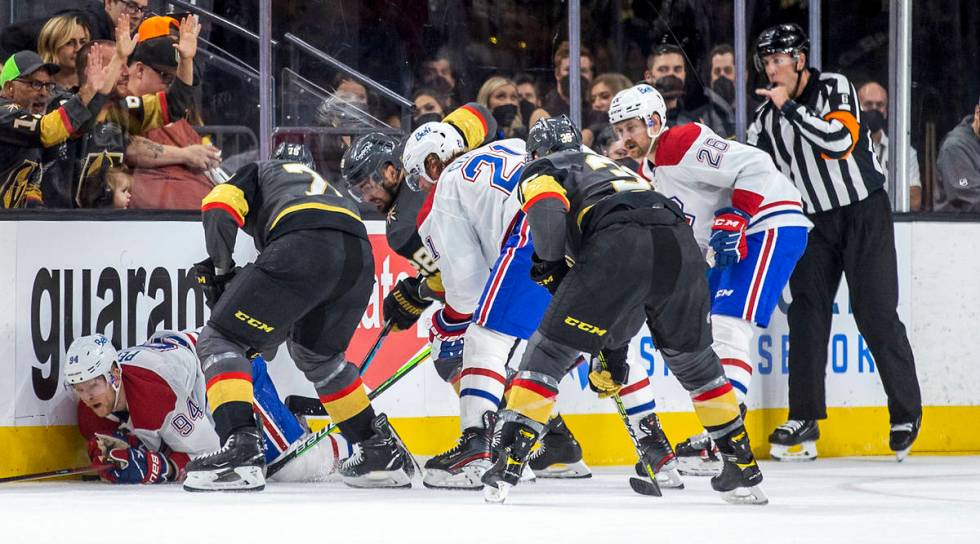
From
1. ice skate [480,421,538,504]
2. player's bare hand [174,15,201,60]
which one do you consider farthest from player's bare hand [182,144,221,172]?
ice skate [480,421,538,504]

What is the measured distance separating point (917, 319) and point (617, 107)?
179 centimetres

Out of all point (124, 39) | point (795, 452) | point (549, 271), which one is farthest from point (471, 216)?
point (795, 452)

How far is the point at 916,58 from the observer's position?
6.34 metres

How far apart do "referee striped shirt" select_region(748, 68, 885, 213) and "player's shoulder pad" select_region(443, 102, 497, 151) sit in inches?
48.1

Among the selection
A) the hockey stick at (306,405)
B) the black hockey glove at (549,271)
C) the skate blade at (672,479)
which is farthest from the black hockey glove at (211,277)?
the skate blade at (672,479)

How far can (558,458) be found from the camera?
Answer: 521 cm

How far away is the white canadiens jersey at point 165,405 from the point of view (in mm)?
4867

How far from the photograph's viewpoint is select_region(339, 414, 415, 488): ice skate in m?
4.77

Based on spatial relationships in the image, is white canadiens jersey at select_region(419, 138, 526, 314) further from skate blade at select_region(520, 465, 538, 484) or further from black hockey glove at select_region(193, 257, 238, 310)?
black hockey glove at select_region(193, 257, 238, 310)

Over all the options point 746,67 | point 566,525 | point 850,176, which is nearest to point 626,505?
point 566,525

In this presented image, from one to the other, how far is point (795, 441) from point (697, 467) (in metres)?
0.73

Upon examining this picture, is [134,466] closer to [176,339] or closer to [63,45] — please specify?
[176,339]

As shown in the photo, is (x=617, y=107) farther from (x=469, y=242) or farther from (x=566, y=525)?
(x=566, y=525)

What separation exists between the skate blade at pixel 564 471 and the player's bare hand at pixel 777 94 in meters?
1.61
